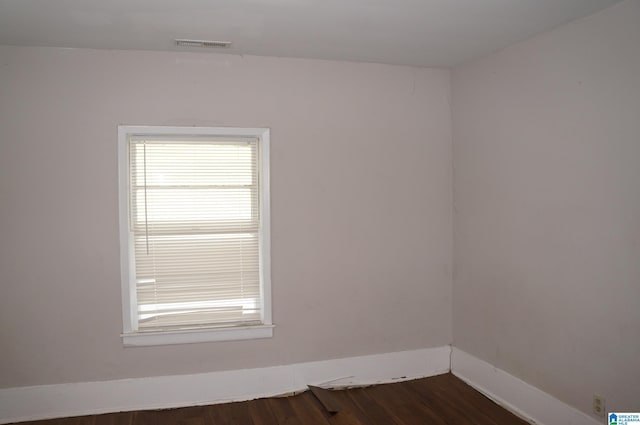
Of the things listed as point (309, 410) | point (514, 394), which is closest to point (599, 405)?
point (514, 394)

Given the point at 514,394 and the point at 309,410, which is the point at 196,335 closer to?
the point at 309,410

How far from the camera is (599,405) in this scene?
307cm

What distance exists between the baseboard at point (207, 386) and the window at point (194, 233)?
327 millimetres

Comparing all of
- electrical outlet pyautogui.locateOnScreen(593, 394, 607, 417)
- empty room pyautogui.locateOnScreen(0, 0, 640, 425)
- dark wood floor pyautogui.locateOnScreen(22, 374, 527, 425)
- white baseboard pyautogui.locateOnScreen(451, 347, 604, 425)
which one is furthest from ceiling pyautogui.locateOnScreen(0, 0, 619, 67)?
dark wood floor pyautogui.locateOnScreen(22, 374, 527, 425)

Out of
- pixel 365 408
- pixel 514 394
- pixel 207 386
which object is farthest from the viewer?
pixel 207 386

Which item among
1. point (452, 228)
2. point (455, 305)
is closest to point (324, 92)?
point (452, 228)

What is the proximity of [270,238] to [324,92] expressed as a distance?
1.25 metres

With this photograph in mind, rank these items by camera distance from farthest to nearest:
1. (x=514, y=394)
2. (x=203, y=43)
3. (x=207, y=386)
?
1. (x=207, y=386)
2. (x=514, y=394)
3. (x=203, y=43)

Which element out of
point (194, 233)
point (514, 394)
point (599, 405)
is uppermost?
point (194, 233)

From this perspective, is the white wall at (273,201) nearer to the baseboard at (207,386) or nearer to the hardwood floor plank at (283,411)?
the baseboard at (207,386)

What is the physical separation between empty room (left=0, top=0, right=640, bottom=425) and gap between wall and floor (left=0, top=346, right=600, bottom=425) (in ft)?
0.05

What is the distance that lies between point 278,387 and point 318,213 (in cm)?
141

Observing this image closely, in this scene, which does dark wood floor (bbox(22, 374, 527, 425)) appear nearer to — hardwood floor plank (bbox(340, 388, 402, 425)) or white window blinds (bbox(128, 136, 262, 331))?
hardwood floor plank (bbox(340, 388, 402, 425))

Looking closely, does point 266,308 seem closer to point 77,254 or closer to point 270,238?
point 270,238
